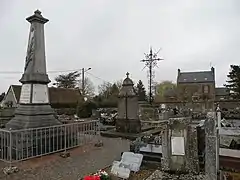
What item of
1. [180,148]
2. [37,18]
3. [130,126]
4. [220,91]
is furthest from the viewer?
[220,91]

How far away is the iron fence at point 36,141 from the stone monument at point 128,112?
128 inches

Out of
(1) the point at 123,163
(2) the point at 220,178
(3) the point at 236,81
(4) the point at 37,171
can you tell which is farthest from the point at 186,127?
(3) the point at 236,81

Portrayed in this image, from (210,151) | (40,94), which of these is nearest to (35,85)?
(40,94)

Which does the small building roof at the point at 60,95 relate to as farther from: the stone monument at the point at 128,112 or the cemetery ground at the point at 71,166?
the cemetery ground at the point at 71,166

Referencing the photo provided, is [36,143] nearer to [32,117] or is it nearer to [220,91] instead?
[32,117]

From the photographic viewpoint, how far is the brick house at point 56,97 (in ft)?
92.9

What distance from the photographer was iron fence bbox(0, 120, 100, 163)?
7057mm

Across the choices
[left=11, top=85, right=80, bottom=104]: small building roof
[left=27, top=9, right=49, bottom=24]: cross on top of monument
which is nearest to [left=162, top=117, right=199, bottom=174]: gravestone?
[left=27, top=9, right=49, bottom=24]: cross on top of monument

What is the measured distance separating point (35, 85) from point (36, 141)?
2.22 metres

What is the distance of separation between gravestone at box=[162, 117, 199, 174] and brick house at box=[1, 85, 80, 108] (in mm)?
23434

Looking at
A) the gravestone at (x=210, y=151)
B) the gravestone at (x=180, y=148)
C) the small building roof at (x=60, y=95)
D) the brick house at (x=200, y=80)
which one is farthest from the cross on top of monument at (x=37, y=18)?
the brick house at (x=200, y=80)

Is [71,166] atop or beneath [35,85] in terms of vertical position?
beneath

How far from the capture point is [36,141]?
7.48 meters

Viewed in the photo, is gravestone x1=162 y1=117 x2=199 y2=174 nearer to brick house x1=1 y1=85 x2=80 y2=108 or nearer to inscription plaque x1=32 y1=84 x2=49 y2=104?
inscription plaque x1=32 y1=84 x2=49 y2=104
